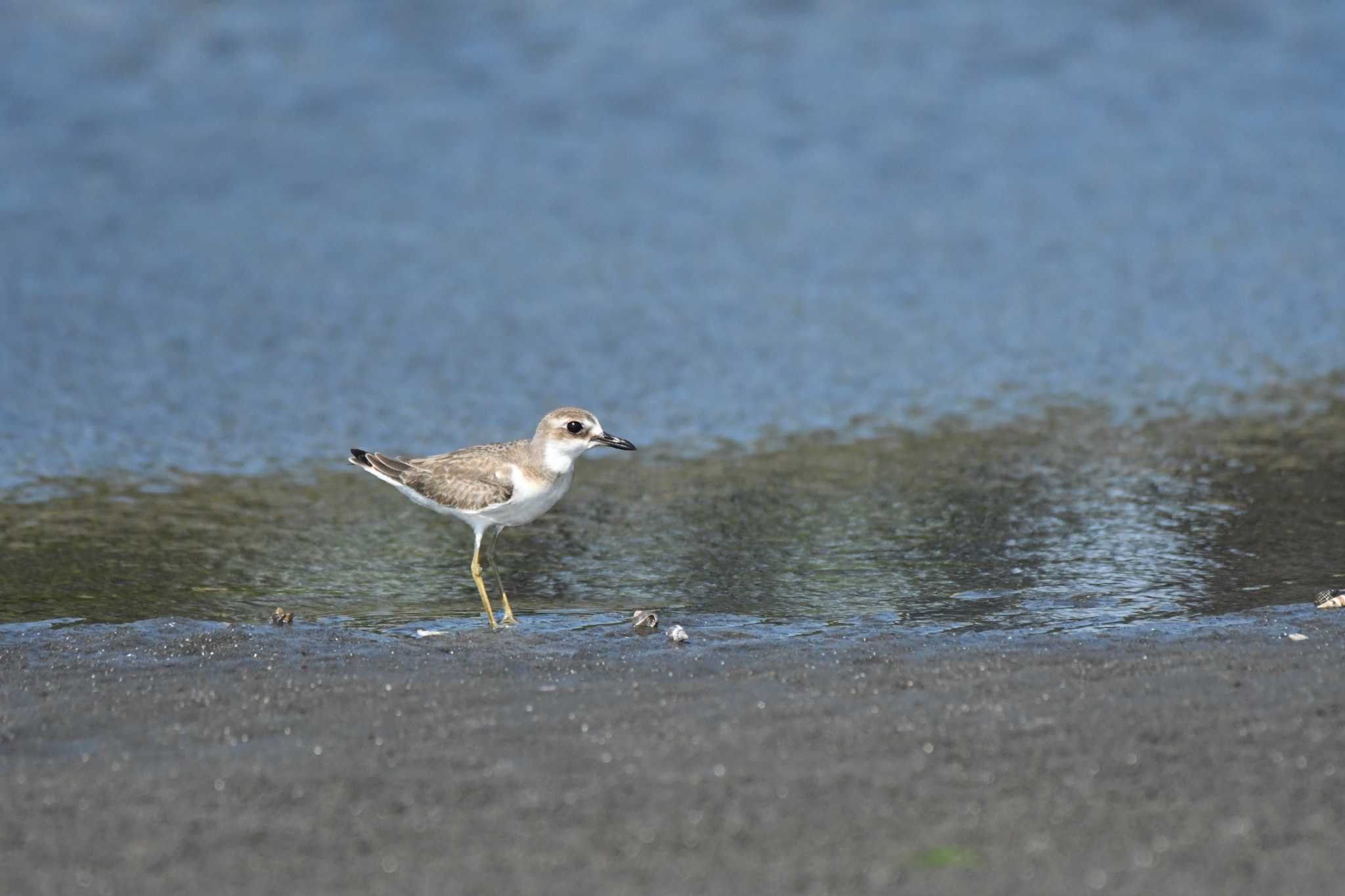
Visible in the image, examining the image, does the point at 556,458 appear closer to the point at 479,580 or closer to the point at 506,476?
the point at 506,476

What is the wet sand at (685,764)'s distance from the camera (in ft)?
15.2

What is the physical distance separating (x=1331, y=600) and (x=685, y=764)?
3.88m

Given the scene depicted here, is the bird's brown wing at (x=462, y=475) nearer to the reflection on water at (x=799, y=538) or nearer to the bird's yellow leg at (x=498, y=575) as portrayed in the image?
the bird's yellow leg at (x=498, y=575)

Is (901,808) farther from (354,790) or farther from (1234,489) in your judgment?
(1234,489)

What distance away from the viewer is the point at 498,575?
9055mm

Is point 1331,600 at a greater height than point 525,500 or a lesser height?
lesser

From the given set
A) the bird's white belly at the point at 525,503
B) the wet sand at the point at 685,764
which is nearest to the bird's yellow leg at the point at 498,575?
the bird's white belly at the point at 525,503

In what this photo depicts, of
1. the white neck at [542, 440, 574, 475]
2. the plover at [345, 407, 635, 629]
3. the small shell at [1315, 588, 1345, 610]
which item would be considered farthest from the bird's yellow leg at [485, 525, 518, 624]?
the small shell at [1315, 588, 1345, 610]

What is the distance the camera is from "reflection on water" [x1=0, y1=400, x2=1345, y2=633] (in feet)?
27.8

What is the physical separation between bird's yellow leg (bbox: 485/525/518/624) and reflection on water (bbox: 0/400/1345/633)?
0.11 meters

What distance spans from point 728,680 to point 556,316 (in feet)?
30.1

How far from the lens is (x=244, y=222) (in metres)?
18.3

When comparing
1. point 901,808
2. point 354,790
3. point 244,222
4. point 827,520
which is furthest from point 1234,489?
point 244,222

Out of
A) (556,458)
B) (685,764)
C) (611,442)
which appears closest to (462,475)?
(556,458)
